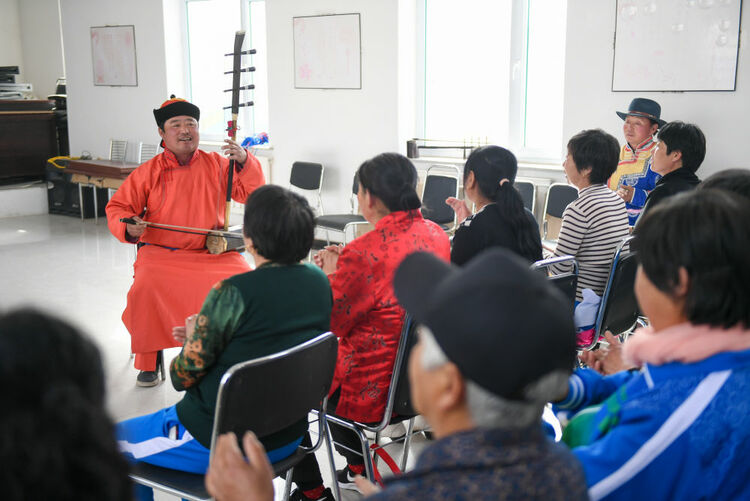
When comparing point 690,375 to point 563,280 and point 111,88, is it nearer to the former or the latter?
point 563,280

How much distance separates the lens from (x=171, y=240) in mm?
3678

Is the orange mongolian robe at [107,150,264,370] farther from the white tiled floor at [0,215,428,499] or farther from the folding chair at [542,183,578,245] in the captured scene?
the folding chair at [542,183,578,245]

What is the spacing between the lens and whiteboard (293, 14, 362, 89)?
250 inches

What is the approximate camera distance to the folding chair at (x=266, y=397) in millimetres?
1697

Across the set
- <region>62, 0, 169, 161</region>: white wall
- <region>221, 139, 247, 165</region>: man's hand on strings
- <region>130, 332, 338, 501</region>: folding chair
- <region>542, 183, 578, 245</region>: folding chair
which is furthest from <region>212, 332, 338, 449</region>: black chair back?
<region>62, 0, 169, 161</region>: white wall

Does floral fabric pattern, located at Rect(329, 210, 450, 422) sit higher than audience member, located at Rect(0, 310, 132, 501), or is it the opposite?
audience member, located at Rect(0, 310, 132, 501)

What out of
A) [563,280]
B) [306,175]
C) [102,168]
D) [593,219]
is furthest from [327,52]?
[563,280]

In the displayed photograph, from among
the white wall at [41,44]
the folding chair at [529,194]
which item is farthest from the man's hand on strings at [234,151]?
the white wall at [41,44]

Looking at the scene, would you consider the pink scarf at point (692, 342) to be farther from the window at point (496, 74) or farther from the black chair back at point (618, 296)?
the window at point (496, 74)

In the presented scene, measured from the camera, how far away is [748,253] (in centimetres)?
111

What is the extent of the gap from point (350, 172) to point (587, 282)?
12.5 feet

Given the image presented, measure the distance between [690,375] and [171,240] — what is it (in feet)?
9.79

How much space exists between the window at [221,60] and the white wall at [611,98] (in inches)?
131

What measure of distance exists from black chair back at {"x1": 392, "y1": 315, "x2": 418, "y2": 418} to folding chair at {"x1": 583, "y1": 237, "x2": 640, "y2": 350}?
3.03 feet
